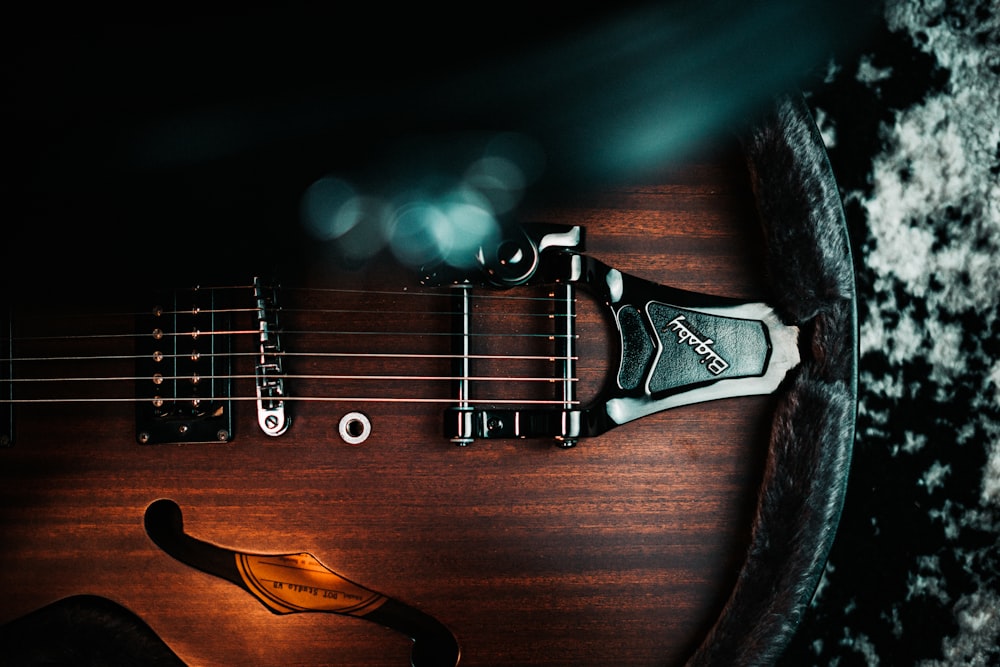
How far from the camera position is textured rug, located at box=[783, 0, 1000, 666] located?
934 mm

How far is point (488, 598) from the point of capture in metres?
0.77

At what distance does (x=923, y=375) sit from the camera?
937 millimetres

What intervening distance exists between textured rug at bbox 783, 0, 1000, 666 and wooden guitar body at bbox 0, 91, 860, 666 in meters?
0.29

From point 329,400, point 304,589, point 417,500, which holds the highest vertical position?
point 329,400

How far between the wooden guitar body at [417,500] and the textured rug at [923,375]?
0.94ft

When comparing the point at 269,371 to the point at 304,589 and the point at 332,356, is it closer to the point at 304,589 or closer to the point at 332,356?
the point at 332,356

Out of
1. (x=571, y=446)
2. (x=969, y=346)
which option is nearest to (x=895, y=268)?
(x=969, y=346)

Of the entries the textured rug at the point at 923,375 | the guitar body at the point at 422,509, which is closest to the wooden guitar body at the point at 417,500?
the guitar body at the point at 422,509

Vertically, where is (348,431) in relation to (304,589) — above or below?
above

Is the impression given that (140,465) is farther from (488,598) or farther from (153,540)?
(488,598)

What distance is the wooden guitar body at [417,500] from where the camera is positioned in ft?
2.51

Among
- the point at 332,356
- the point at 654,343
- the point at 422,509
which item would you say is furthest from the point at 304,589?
the point at 654,343

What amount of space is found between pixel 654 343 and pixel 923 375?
47cm

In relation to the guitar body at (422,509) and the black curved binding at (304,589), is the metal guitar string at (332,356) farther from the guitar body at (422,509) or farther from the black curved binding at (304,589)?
the black curved binding at (304,589)
